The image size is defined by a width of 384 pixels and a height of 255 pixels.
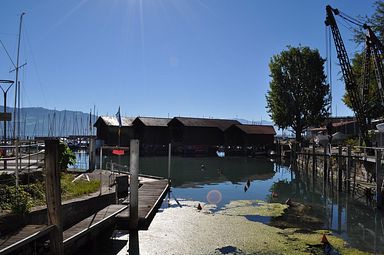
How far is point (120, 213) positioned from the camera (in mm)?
18016

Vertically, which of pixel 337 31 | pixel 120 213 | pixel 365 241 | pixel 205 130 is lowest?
pixel 365 241

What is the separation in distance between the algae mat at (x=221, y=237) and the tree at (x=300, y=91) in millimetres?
54633

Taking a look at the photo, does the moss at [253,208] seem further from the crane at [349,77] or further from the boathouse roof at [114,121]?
the boathouse roof at [114,121]

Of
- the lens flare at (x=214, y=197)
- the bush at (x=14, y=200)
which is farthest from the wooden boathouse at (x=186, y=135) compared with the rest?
the bush at (x=14, y=200)

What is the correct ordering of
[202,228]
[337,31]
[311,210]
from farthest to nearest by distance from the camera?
[337,31]
[311,210]
[202,228]

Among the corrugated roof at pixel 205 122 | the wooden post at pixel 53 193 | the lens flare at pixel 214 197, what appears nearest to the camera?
the wooden post at pixel 53 193

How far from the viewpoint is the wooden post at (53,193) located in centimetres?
1047

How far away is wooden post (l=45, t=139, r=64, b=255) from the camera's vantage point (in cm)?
1047

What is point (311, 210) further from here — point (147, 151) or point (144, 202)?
point (147, 151)

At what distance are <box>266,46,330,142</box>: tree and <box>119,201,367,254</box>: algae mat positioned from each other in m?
54.6

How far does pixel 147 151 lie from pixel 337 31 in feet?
159

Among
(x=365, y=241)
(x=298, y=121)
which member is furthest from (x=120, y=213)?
(x=298, y=121)

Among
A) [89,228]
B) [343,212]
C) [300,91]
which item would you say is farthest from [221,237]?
[300,91]

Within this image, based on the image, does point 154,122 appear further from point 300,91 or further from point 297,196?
point 297,196
